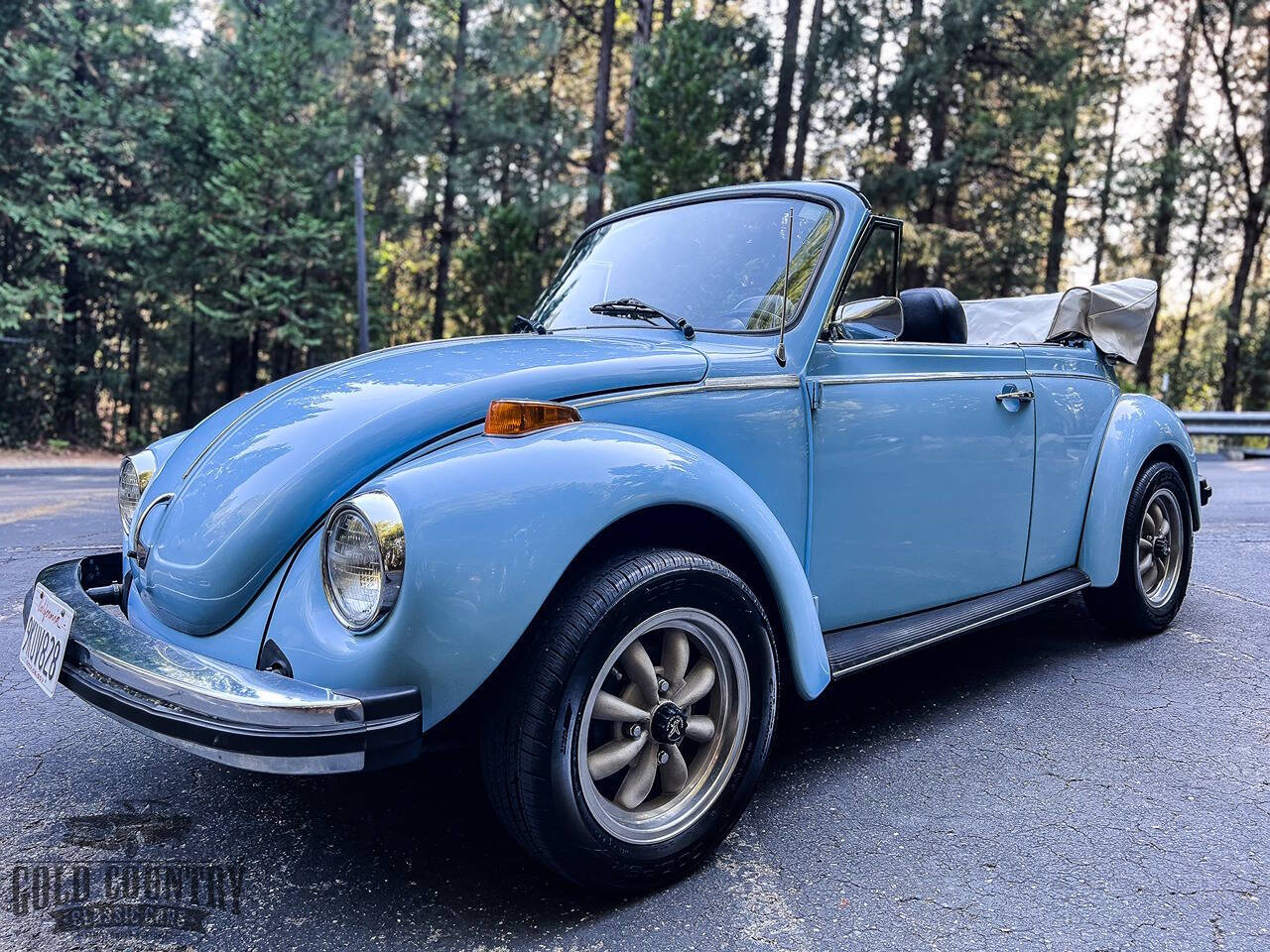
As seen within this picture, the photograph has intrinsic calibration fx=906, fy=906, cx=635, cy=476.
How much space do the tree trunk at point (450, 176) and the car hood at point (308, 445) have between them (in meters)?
20.6

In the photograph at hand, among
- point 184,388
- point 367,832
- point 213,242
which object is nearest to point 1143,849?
point 367,832

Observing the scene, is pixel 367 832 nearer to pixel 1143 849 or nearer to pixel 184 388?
pixel 1143 849

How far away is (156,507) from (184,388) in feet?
83.7

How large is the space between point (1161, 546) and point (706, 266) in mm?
2723

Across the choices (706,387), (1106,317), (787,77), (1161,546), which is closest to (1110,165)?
(787,77)

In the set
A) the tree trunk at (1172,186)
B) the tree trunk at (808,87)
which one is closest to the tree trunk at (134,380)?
the tree trunk at (808,87)

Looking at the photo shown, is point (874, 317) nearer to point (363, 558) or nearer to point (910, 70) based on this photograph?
point (363, 558)

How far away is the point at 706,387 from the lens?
8.05 ft

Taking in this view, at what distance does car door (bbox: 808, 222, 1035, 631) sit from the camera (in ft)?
9.01

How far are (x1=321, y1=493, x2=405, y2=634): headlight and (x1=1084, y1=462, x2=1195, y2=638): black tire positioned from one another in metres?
3.30

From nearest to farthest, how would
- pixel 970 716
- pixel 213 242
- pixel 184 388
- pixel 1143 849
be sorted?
pixel 1143 849 < pixel 970 716 < pixel 213 242 < pixel 184 388

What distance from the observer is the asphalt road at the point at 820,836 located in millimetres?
1977

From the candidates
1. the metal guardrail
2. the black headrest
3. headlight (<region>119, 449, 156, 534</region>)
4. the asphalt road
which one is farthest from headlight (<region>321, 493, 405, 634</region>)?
the metal guardrail

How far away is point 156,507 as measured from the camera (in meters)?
2.50
